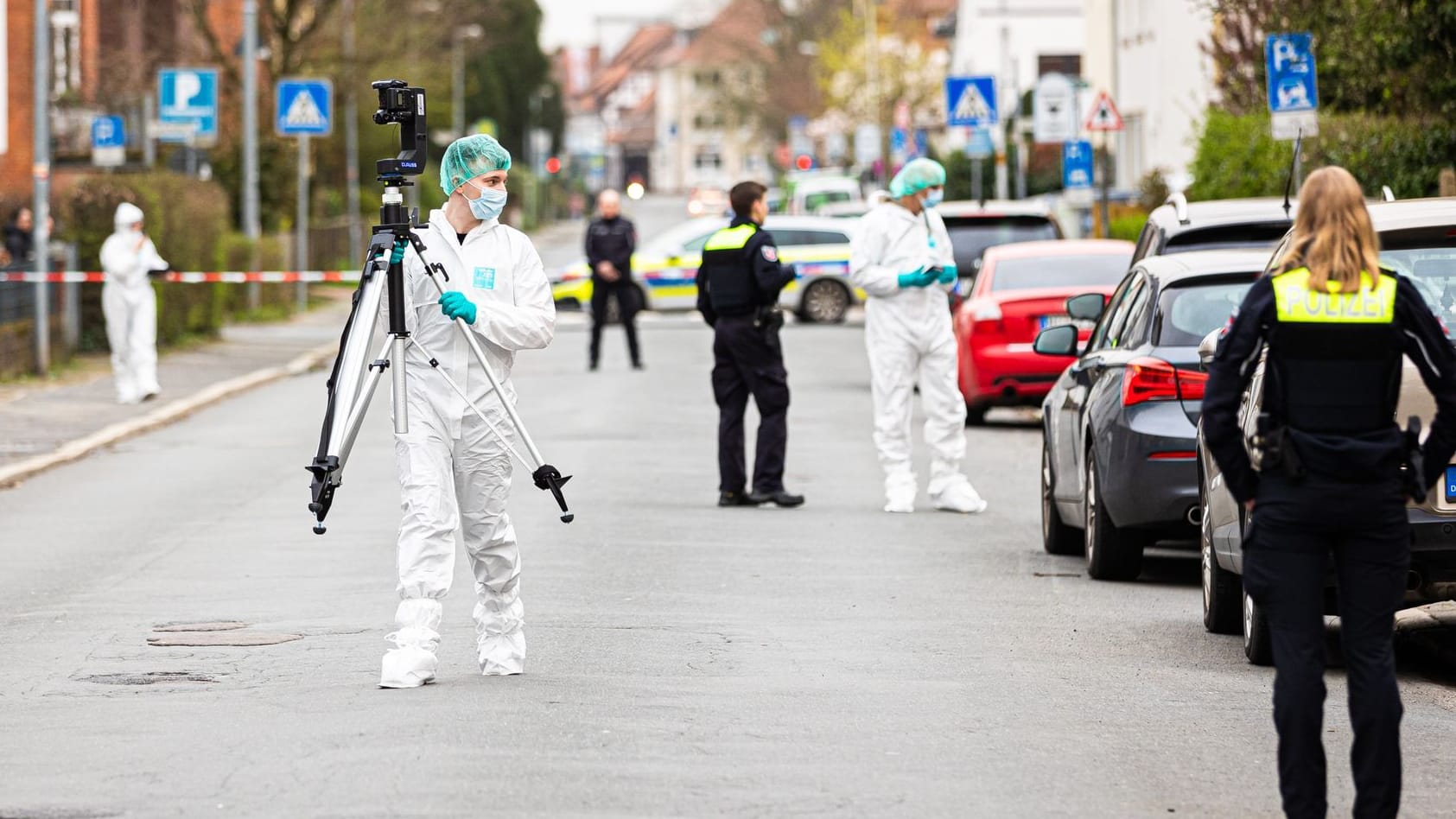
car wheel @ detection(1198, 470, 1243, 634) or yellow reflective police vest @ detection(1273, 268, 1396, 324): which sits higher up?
yellow reflective police vest @ detection(1273, 268, 1396, 324)

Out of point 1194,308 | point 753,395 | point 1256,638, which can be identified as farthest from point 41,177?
point 1256,638

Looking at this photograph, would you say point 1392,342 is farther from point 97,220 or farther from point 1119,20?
point 1119,20

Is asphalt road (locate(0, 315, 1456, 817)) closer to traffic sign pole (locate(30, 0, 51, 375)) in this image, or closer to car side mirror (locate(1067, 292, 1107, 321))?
car side mirror (locate(1067, 292, 1107, 321))

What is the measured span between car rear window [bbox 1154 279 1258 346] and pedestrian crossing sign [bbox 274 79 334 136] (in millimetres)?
25425

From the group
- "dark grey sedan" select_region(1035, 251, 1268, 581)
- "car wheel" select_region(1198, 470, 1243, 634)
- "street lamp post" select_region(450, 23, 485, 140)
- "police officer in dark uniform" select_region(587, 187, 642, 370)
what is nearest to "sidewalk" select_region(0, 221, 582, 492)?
"police officer in dark uniform" select_region(587, 187, 642, 370)

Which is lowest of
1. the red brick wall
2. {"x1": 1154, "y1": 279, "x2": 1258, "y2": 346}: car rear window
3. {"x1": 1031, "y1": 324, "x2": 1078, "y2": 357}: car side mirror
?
{"x1": 1031, "y1": 324, "x2": 1078, "y2": 357}: car side mirror

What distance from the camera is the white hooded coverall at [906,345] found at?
47.9ft

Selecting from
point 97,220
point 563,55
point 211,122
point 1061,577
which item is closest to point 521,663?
point 1061,577

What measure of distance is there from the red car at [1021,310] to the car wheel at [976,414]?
0.21 feet

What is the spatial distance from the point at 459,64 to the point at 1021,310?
67385 mm

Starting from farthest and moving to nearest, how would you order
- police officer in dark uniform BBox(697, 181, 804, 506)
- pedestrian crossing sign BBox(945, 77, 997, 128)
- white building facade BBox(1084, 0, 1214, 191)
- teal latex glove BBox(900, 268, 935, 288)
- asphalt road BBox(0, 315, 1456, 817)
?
white building facade BBox(1084, 0, 1214, 191) → pedestrian crossing sign BBox(945, 77, 997, 128) → police officer in dark uniform BBox(697, 181, 804, 506) → teal latex glove BBox(900, 268, 935, 288) → asphalt road BBox(0, 315, 1456, 817)

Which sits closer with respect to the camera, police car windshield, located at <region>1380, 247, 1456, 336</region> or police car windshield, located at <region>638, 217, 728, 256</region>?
police car windshield, located at <region>1380, 247, 1456, 336</region>

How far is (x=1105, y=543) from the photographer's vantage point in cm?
1148

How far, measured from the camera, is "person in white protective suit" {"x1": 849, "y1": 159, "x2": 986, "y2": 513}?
14.6 m
